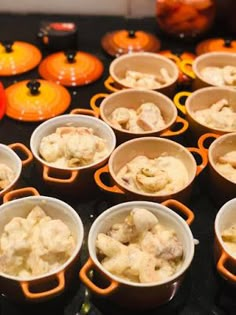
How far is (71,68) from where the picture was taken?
3.90ft

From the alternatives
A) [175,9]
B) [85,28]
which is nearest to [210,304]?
[175,9]

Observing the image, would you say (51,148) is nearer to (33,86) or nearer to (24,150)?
(24,150)

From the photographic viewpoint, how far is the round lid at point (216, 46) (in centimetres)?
124

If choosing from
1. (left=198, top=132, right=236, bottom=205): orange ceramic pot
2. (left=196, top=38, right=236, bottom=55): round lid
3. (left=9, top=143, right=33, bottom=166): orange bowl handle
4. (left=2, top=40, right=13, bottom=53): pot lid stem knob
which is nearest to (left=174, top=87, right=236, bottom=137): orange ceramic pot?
(left=198, top=132, right=236, bottom=205): orange ceramic pot

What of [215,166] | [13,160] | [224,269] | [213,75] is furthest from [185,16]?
[224,269]

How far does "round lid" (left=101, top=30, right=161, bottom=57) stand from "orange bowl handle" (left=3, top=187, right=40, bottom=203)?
1.88 feet

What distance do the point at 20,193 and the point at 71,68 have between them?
472 millimetres

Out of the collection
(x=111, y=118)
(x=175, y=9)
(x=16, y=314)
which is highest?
(x=175, y=9)

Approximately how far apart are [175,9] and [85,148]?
0.56 metres

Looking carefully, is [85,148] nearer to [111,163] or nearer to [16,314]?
[111,163]

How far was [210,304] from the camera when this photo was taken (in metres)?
0.75

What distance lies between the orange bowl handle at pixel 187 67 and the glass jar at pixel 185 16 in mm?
146

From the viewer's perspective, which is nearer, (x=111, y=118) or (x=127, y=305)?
(x=127, y=305)

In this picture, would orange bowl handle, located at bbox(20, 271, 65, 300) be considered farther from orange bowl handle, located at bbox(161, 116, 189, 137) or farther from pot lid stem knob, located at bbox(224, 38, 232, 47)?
pot lid stem knob, located at bbox(224, 38, 232, 47)
